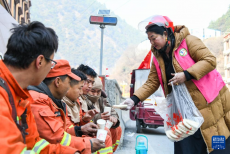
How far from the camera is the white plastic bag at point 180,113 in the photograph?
8.45ft

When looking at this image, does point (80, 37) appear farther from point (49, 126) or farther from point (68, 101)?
point (49, 126)

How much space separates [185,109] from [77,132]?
1.22 meters

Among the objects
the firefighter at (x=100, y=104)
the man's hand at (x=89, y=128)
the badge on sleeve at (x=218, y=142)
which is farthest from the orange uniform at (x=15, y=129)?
the firefighter at (x=100, y=104)

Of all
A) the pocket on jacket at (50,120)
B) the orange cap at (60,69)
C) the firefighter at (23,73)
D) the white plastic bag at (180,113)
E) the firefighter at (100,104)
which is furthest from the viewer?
the firefighter at (100,104)

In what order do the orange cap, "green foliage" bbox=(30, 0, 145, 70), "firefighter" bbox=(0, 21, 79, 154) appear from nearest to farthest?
"firefighter" bbox=(0, 21, 79, 154) → the orange cap → "green foliage" bbox=(30, 0, 145, 70)

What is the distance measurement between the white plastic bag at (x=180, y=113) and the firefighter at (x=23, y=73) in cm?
144

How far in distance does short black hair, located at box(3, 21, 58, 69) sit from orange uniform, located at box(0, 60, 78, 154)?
95 millimetres

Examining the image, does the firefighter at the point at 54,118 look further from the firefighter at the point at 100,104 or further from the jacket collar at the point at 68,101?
the firefighter at the point at 100,104

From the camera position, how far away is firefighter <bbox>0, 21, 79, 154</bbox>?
1302 millimetres

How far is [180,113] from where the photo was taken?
2.79 metres

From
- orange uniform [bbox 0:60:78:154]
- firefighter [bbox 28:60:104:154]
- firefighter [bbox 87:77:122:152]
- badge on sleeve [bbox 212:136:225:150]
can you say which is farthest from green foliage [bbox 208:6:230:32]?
orange uniform [bbox 0:60:78:154]

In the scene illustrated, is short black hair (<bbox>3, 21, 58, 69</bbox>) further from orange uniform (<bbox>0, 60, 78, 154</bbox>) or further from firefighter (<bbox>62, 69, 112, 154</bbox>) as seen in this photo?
firefighter (<bbox>62, 69, 112, 154</bbox>)

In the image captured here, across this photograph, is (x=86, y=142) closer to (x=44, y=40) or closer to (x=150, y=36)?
(x=44, y=40)

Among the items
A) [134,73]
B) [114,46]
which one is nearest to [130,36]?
[114,46]
